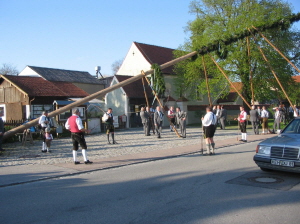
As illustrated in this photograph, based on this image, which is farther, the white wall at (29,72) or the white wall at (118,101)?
the white wall at (29,72)

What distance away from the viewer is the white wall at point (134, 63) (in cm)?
3738

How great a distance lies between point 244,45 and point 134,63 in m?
14.9

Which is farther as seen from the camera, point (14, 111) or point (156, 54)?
point (156, 54)

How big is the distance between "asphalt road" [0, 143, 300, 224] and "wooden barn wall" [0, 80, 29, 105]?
19776 millimetres

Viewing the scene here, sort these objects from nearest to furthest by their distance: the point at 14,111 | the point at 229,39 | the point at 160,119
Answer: the point at 229,39, the point at 160,119, the point at 14,111

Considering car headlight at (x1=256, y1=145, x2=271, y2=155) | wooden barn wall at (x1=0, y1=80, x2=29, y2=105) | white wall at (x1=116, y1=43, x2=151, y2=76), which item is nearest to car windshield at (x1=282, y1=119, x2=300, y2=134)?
car headlight at (x1=256, y1=145, x2=271, y2=155)

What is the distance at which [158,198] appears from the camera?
5.97 meters

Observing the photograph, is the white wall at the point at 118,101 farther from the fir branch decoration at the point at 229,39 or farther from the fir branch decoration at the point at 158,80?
the fir branch decoration at the point at 229,39

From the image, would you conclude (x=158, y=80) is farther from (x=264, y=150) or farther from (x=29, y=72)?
(x=29, y=72)

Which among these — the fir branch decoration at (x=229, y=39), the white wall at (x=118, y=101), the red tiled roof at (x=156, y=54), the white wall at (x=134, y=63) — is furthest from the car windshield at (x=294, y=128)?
the white wall at (x=134, y=63)

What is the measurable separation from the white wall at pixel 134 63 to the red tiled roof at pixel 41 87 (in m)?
9.86

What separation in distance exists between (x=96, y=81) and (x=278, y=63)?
2290 centimetres

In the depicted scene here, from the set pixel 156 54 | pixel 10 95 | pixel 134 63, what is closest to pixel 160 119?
pixel 10 95

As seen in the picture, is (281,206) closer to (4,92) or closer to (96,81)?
(4,92)
